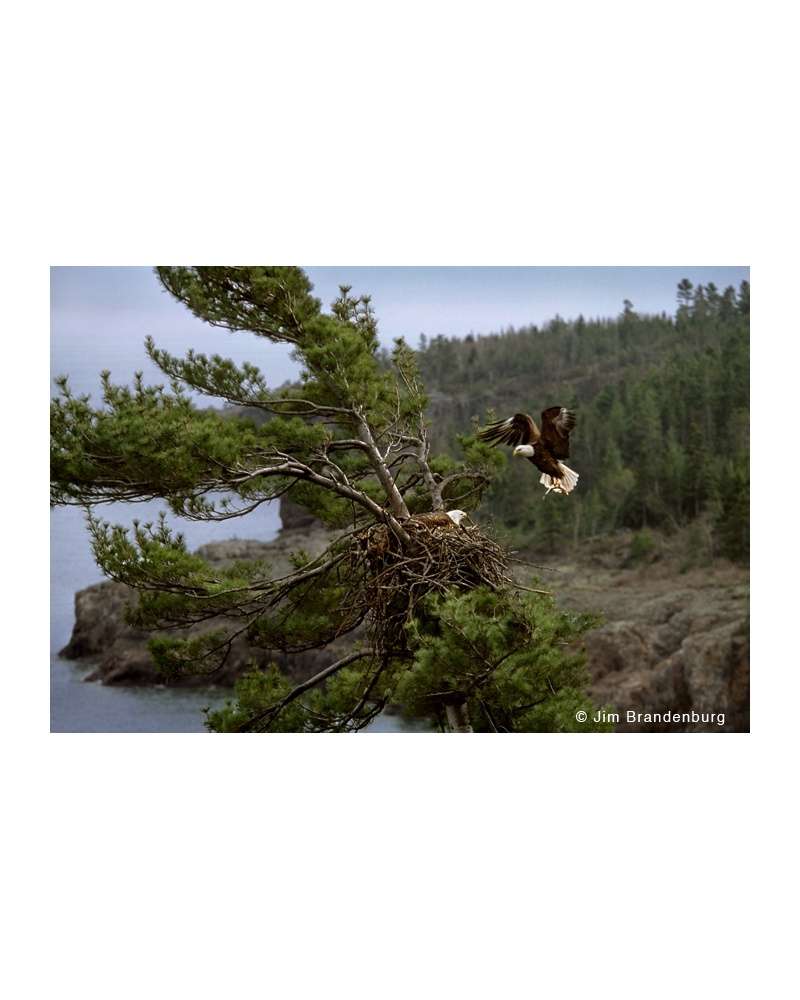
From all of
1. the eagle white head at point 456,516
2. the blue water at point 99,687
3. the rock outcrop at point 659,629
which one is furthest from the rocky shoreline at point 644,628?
the eagle white head at point 456,516

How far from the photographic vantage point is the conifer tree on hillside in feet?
14.4

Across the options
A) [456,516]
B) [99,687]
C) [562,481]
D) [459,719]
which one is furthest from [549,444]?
[99,687]

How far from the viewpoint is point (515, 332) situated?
30.8 feet

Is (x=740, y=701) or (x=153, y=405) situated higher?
(x=153, y=405)

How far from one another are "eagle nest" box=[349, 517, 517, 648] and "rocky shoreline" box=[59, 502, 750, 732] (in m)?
3.82

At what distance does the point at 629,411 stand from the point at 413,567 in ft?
23.3

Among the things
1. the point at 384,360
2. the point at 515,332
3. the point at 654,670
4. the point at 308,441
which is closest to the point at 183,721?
the point at 384,360

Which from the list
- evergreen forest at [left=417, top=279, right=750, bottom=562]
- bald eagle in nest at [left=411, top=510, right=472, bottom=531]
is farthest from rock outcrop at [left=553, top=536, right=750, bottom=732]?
bald eagle in nest at [left=411, top=510, right=472, bottom=531]

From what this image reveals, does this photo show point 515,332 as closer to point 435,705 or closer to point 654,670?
point 654,670

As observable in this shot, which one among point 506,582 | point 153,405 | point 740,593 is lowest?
point 740,593

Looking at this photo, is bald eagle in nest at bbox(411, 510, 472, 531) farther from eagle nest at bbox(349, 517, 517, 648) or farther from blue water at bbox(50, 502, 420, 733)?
blue water at bbox(50, 502, 420, 733)

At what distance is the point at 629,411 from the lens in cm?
1126

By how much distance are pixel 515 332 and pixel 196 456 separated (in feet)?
18.0

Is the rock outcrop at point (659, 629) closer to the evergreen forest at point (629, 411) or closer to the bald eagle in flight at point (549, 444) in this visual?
the evergreen forest at point (629, 411)
